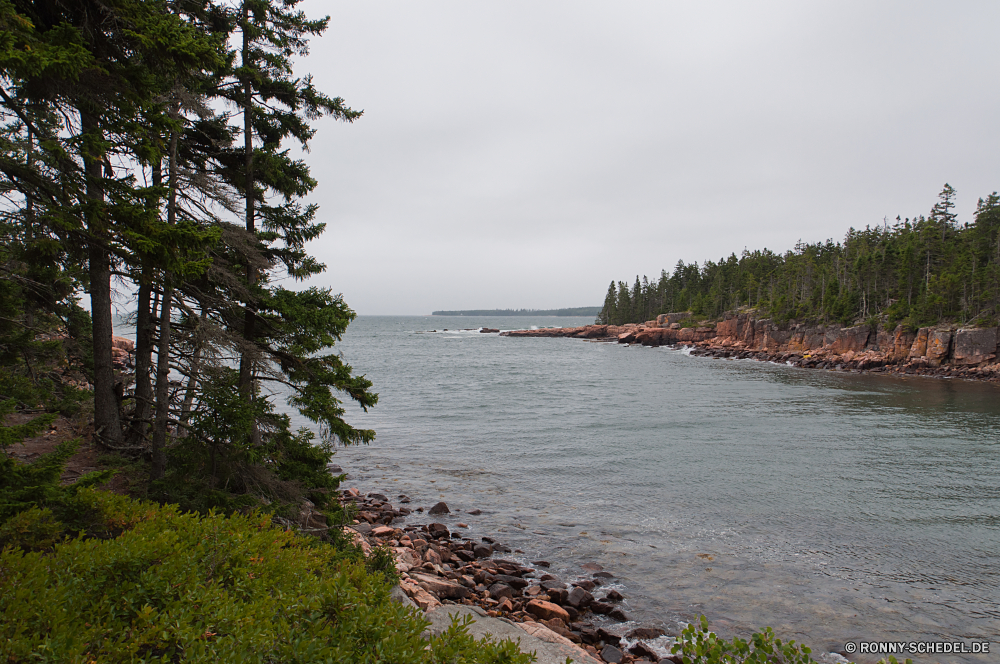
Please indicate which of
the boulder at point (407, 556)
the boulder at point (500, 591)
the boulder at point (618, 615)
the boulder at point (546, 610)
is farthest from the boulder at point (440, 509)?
the boulder at point (618, 615)

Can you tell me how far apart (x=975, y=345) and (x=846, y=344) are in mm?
15555

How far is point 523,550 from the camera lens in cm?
1158

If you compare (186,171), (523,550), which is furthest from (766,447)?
(186,171)

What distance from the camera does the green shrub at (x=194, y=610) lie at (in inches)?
136

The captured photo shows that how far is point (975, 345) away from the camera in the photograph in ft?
163

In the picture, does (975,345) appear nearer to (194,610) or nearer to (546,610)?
(546,610)

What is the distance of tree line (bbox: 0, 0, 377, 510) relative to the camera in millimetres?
5871

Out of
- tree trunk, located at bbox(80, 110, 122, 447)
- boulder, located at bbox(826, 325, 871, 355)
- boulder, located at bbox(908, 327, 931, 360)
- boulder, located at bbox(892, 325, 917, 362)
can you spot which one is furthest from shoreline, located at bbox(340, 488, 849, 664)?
boulder, located at bbox(826, 325, 871, 355)

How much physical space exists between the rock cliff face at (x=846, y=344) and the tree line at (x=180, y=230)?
63.9 m

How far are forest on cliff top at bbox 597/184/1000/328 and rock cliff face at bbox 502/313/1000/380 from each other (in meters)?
2.43

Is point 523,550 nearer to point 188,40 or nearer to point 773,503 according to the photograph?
point 773,503

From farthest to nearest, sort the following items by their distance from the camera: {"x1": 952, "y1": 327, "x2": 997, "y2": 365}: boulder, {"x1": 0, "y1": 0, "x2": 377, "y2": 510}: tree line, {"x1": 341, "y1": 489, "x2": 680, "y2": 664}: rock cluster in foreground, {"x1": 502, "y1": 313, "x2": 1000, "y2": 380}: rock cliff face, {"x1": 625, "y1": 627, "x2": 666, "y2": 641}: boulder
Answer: {"x1": 502, "y1": 313, "x2": 1000, "y2": 380}: rock cliff face
{"x1": 952, "y1": 327, "x2": 997, "y2": 365}: boulder
{"x1": 625, "y1": 627, "x2": 666, "y2": 641}: boulder
{"x1": 341, "y1": 489, "x2": 680, "y2": 664}: rock cluster in foreground
{"x1": 0, "y1": 0, "x2": 377, "y2": 510}: tree line

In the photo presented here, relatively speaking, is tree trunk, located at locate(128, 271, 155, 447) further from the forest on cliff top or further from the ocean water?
the forest on cliff top

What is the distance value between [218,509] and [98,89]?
247 inches
